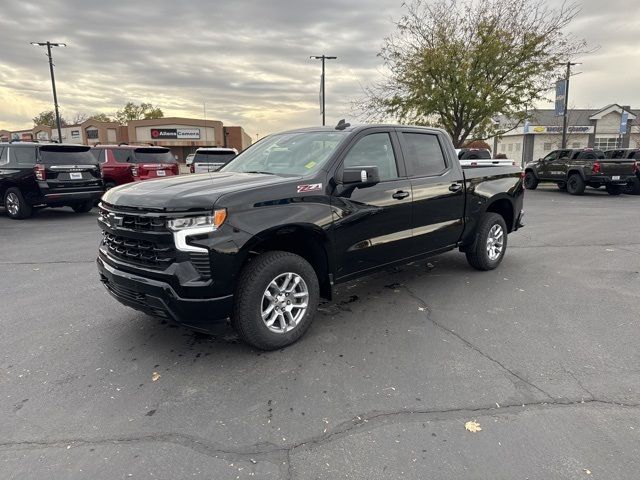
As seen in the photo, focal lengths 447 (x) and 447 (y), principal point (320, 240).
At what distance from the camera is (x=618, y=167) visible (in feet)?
54.5

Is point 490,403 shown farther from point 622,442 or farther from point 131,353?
point 131,353

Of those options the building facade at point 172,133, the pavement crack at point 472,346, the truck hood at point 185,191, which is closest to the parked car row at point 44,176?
the truck hood at point 185,191

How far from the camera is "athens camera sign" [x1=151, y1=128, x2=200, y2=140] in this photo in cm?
5359

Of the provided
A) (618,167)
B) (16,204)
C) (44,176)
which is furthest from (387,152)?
(618,167)

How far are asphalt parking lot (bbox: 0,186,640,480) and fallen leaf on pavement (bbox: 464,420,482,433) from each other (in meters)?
0.03

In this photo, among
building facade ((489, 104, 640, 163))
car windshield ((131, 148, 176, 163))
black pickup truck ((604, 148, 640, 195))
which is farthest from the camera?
building facade ((489, 104, 640, 163))

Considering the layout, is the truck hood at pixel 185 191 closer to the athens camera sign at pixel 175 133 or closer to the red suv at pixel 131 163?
the red suv at pixel 131 163

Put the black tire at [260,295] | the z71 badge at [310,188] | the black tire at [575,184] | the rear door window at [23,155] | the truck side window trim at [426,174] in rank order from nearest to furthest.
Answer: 1. the black tire at [260,295]
2. the z71 badge at [310,188]
3. the truck side window trim at [426,174]
4. the rear door window at [23,155]
5. the black tire at [575,184]

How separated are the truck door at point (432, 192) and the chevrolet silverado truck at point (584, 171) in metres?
14.5

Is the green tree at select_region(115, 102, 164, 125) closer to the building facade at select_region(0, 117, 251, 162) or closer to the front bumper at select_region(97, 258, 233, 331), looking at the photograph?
the building facade at select_region(0, 117, 251, 162)

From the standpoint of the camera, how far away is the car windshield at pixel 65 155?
10.4 metres

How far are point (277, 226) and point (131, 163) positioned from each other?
1157cm

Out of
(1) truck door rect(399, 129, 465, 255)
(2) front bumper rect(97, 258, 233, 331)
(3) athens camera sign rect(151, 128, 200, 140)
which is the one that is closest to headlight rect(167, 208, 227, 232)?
(2) front bumper rect(97, 258, 233, 331)

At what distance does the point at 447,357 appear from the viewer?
11.8ft
